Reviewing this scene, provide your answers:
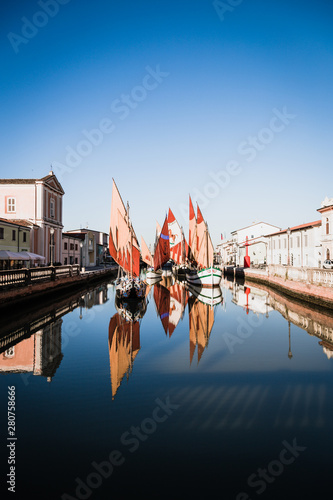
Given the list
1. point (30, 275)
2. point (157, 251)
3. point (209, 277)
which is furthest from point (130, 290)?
point (157, 251)

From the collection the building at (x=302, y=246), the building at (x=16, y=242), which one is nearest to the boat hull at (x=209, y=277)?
the building at (x=302, y=246)

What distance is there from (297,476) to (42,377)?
299 inches

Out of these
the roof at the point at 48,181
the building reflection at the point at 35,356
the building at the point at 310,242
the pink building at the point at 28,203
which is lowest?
the building reflection at the point at 35,356

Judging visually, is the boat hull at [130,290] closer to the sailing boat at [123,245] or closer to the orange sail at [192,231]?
the sailing boat at [123,245]

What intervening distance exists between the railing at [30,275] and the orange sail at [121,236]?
589 centimetres

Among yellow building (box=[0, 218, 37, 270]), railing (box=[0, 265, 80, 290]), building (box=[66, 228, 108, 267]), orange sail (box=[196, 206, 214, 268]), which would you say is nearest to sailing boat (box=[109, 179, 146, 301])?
railing (box=[0, 265, 80, 290])

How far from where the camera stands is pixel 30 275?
24.9 m

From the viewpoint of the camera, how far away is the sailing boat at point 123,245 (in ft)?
90.1

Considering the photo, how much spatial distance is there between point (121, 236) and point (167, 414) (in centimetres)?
2164

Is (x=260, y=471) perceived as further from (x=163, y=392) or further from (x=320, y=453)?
(x=163, y=392)

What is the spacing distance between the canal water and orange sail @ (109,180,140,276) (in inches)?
491

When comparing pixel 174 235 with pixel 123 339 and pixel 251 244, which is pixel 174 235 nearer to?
pixel 251 244

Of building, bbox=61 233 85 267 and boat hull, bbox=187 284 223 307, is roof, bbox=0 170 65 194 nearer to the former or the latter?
building, bbox=61 233 85 267

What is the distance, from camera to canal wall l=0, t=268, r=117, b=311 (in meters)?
20.3
